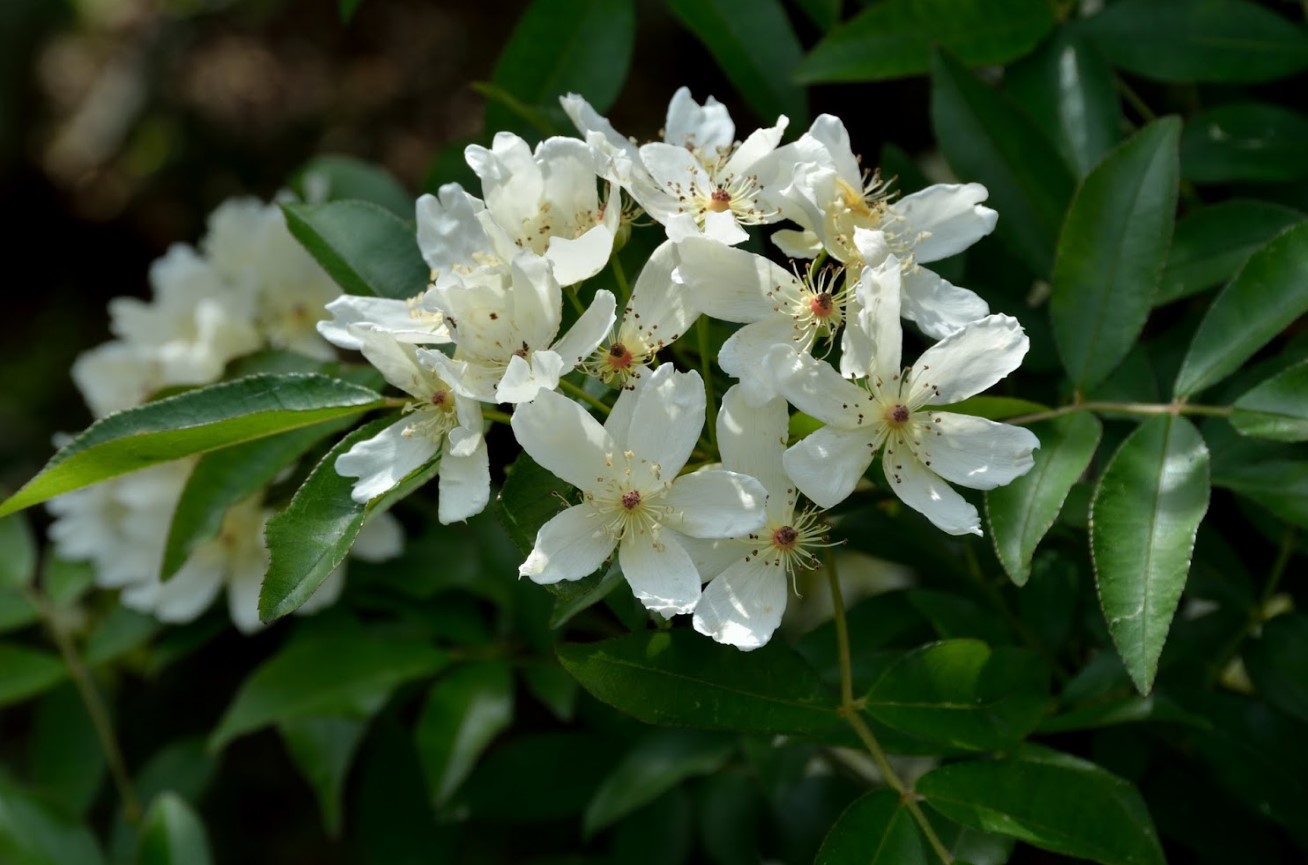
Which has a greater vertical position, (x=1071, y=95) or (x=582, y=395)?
(x=582, y=395)

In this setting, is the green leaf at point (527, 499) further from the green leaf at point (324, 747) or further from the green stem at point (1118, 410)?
the green leaf at point (324, 747)

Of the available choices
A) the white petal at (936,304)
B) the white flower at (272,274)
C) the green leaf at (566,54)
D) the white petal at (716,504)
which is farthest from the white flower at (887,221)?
the white flower at (272,274)

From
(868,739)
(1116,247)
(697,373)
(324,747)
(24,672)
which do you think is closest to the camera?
(697,373)

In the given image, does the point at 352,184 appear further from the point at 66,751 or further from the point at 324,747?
the point at 66,751

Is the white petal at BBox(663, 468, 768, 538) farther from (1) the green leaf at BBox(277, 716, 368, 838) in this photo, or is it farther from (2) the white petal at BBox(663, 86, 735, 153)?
(1) the green leaf at BBox(277, 716, 368, 838)

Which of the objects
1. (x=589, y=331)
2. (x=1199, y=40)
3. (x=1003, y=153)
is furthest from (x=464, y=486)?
(x=1199, y=40)
